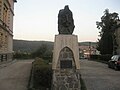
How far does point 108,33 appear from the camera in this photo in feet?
171

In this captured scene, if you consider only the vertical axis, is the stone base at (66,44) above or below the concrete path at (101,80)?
above

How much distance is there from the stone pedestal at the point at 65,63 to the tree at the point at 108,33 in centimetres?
4010

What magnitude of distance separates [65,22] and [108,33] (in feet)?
138

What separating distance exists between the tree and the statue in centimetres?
3977

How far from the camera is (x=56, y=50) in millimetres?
10805

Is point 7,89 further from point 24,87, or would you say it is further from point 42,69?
point 42,69

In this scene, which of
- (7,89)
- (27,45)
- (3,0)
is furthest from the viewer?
(27,45)

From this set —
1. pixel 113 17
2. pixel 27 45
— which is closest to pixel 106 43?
pixel 113 17

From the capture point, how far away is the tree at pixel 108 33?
50.9m

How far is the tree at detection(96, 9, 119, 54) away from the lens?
50.9 m

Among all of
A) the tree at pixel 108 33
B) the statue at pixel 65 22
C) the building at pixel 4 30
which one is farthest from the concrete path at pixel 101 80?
the tree at pixel 108 33

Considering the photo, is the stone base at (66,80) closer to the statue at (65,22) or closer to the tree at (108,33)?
the statue at (65,22)

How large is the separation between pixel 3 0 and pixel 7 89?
67.7 feet

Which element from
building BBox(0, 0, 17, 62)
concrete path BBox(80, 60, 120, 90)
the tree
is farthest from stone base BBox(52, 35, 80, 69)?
the tree
